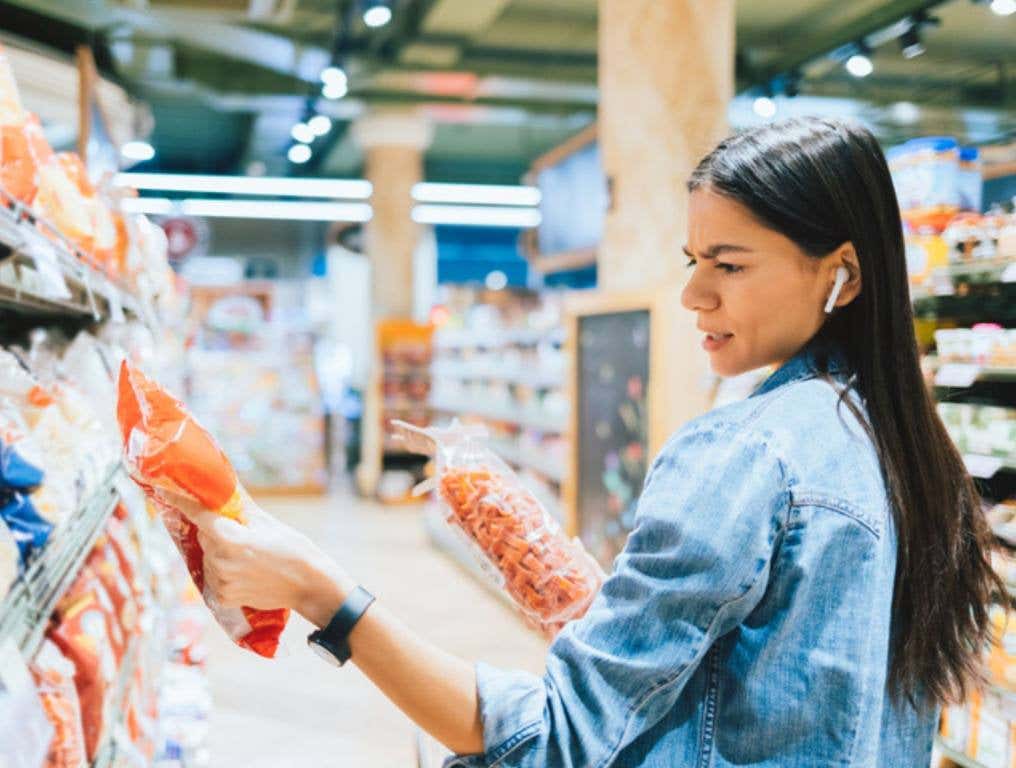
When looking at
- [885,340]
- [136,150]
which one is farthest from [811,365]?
[136,150]

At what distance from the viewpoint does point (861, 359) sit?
1.09 metres

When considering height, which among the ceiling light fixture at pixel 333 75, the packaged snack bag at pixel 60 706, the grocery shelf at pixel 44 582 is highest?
the ceiling light fixture at pixel 333 75

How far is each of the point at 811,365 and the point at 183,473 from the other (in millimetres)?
675

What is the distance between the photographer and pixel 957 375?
105 inches

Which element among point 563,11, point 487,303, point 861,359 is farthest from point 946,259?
point 487,303

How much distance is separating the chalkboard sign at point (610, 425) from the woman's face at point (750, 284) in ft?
10.4

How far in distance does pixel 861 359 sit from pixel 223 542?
0.70 m

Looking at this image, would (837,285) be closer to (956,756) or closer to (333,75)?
(956,756)

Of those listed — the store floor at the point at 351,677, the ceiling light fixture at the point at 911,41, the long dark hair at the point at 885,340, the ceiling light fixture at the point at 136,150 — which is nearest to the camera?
the long dark hair at the point at 885,340

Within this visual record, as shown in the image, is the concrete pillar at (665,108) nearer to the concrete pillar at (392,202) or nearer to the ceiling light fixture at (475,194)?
the concrete pillar at (392,202)

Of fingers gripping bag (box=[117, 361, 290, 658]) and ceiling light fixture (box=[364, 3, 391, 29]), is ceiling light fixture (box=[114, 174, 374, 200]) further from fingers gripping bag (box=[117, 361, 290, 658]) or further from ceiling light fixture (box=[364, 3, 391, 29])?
fingers gripping bag (box=[117, 361, 290, 658])

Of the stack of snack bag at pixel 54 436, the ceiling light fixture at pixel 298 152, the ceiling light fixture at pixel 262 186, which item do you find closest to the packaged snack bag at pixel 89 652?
the stack of snack bag at pixel 54 436

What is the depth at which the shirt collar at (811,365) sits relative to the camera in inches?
42.4

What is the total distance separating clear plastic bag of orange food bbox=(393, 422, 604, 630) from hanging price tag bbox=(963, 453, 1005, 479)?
1.58 metres
